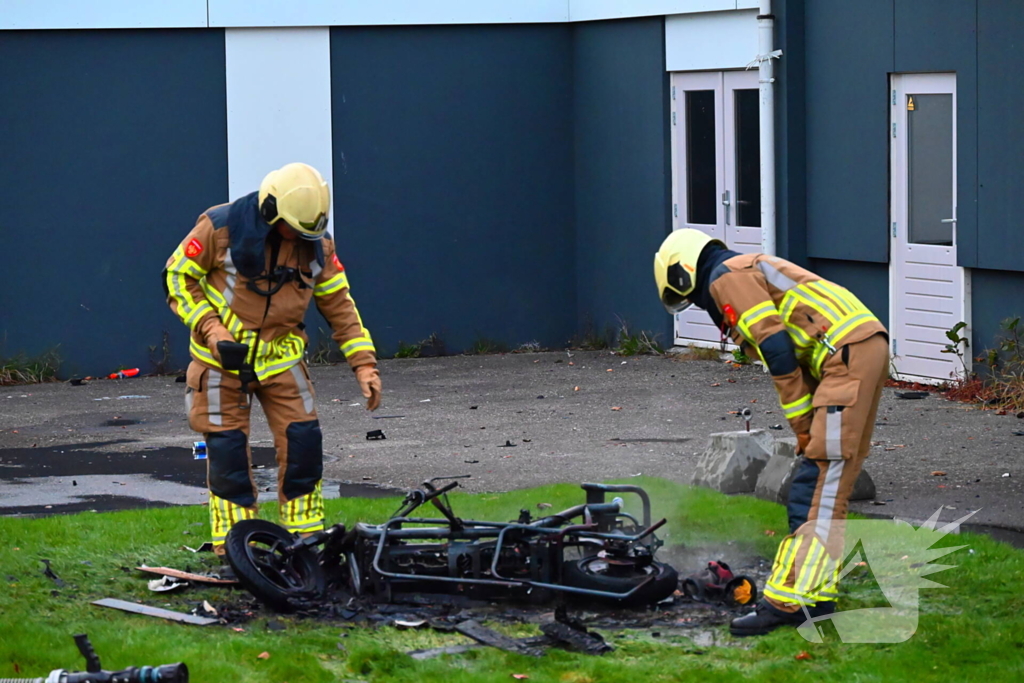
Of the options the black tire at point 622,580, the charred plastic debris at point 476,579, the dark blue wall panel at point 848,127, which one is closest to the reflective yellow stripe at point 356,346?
the charred plastic debris at point 476,579

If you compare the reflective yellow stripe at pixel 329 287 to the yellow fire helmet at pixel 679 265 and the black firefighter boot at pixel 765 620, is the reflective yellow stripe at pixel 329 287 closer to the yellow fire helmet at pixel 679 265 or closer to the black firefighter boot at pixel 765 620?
the yellow fire helmet at pixel 679 265

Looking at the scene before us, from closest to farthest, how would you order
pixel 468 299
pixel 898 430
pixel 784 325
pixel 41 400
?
pixel 784 325, pixel 898 430, pixel 41 400, pixel 468 299

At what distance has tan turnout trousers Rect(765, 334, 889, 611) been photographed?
241 inches

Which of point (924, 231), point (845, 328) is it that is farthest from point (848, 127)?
point (845, 328)

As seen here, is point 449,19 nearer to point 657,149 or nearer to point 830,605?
point 657,149

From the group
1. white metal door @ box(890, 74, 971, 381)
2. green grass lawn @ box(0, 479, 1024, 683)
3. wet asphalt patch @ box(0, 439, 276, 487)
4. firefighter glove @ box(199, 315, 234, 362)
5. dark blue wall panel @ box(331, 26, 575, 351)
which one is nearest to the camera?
green grass lawn @ box(0, 479, 1024, 683)

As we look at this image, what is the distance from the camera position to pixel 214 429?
7258mm

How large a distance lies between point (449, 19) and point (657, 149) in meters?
2.65

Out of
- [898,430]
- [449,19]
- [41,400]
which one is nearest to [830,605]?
[898,430]

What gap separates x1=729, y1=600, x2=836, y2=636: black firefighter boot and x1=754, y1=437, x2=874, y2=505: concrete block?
2331 millimetres

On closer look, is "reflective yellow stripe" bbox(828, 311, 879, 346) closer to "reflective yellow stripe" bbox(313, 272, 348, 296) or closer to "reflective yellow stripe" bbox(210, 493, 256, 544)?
"reflective yellow stripe" bbox(313, 272, 348, 296)

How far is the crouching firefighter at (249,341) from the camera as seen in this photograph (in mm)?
7129

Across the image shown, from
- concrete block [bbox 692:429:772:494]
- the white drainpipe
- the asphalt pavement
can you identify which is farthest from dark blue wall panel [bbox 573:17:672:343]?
concrete block [bbox 692:429:772:494]

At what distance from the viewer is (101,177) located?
15.4m
